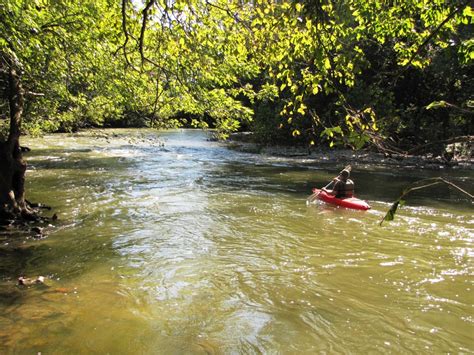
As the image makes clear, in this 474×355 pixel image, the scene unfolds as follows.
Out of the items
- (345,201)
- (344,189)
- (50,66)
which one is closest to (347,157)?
(344,189)

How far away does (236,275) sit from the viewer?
7.52 metres

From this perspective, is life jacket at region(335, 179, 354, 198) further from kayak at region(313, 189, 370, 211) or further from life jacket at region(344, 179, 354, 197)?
kayak at region(313, 189, 370, 211)

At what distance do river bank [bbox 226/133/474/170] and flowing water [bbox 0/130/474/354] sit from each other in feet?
22.3

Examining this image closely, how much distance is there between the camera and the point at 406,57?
4480 millimetres

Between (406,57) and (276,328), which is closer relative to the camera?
(406,57)

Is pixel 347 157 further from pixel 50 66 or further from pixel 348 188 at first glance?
pixel 50 66

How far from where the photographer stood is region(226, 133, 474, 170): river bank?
21.2 meters

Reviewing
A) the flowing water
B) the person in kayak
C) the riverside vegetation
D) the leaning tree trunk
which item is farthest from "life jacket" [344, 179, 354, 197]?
the leaning tree trunk

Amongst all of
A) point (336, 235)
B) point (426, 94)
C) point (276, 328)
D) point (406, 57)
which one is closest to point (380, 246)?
point (336, 235)

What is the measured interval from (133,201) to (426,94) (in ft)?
68.8

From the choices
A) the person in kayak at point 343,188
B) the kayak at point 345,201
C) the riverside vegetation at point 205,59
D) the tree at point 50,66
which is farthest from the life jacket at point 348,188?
the tree at point 50,66

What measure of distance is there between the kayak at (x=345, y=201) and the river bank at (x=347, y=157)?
4576 millimetres

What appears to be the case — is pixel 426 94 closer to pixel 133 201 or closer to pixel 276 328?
pixel 133 201

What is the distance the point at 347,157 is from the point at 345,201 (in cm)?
1274
